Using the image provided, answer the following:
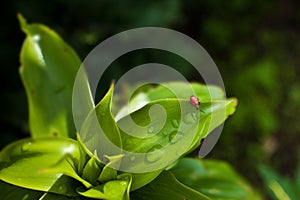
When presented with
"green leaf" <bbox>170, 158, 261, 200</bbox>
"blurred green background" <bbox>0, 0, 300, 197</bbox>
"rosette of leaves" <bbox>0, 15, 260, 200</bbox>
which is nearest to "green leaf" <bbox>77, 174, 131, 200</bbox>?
"rosette of leaves" <bbox>0, 15, 260, 200</bbox>

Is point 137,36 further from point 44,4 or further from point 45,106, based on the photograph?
point 45,106

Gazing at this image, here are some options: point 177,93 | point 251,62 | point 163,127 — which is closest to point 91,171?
point 163,127

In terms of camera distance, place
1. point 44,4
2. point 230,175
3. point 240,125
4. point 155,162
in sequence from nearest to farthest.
Answer: point 155,162, point 230,175, point 44,4, point 240,125

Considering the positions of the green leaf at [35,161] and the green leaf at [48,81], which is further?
the green leaf at [48,81]

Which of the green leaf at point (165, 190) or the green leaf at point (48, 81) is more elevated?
the green leaf at point (48, 81)

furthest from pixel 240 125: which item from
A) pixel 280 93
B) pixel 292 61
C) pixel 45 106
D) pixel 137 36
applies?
pixel 45 106

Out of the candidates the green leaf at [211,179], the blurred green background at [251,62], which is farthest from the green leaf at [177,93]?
the blurred green background at [251,62]

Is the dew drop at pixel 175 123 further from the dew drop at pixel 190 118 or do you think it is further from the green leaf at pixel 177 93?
the green leaf at pixel 177 93
